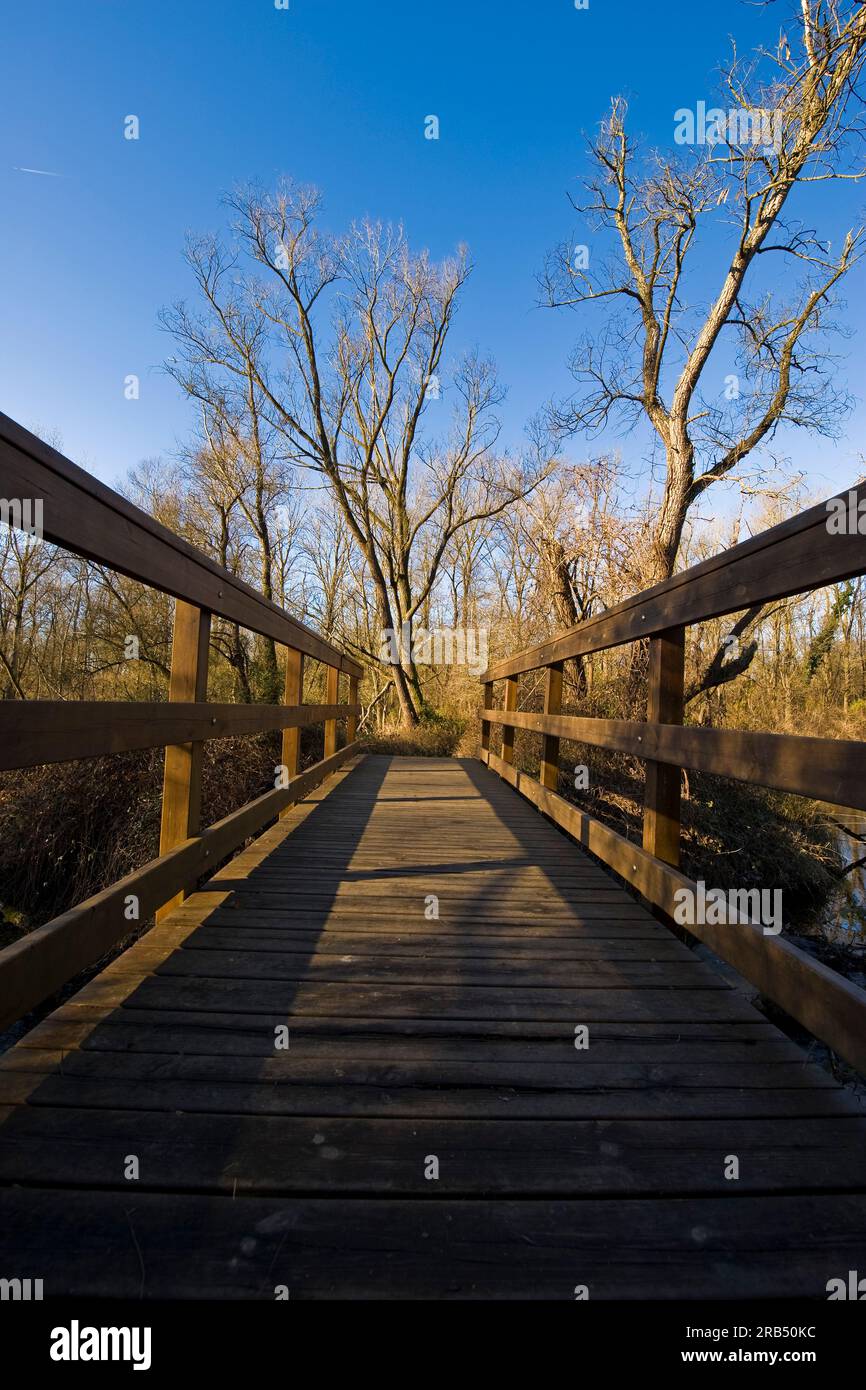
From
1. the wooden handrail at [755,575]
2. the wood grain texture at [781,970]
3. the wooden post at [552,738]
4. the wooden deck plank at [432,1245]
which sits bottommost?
the wooden deck plank at [432,1245]

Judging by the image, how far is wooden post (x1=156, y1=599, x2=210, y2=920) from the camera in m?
2.53

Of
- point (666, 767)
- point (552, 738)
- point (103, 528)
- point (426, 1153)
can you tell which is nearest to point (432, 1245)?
point (426, 1153)

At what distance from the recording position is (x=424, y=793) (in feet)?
20.7

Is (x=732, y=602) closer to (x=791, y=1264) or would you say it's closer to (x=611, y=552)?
Result: (x=791, y=1264)

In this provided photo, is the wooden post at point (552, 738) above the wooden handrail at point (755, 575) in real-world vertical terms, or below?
below

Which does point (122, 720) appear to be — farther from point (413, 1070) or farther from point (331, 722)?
point (331, 722)

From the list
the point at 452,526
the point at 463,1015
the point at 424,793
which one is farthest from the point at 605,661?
the point at 463,1015

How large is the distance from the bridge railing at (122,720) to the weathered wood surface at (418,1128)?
227 mm

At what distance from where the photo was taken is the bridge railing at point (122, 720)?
1.41 m

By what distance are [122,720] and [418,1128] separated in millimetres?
1232

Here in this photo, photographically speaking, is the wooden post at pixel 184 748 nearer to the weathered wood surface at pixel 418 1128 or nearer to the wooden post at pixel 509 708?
the weathered wood surface at pixel 418 1128

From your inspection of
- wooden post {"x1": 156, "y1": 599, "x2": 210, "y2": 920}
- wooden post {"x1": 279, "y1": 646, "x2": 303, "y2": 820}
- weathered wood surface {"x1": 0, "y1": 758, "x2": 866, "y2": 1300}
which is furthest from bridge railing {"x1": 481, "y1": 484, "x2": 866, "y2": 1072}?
wooden post {"x1": 279, "y1": 646, "x2": 303, "y2": 820}

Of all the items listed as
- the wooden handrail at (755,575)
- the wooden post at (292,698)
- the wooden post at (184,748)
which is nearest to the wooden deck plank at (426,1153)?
the wooden handrail at (755,575)

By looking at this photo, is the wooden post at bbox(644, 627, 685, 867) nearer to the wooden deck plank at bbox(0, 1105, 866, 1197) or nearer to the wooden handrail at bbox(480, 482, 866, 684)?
the wooden handrail at bbox(480, 482, 866, 684)
